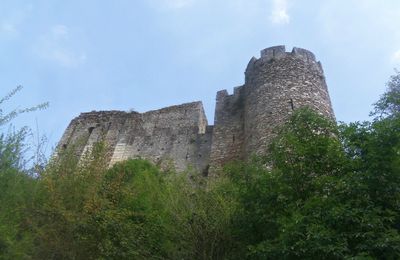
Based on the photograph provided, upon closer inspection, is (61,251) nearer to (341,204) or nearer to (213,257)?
(213,257)

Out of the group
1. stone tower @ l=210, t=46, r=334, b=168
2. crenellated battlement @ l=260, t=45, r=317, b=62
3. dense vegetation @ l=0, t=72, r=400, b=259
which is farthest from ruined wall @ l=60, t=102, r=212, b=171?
dense vegetation @ l=0, t=72, r=400, b=259

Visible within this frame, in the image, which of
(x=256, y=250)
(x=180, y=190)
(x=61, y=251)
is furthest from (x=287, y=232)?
(x=61, y=251)

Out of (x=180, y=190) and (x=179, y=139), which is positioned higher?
(x=179, y=139)

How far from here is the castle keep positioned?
15492mm

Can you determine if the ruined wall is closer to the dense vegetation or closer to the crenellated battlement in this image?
the crenellated battlement

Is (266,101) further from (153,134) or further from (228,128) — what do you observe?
(153,134)

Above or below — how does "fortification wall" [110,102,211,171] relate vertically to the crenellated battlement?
below

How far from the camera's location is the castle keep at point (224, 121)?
15.5 metres

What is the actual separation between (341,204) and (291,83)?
30.5 feet

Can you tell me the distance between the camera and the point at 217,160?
16.9 metres

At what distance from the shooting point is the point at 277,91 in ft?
52.2

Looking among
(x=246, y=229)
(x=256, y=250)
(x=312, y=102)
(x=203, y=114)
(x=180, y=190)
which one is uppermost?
(x=203, y=114)

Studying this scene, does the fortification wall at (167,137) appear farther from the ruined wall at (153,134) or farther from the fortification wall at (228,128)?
the fortification wall at (228,128)

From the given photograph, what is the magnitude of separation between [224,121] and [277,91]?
3170 mm
